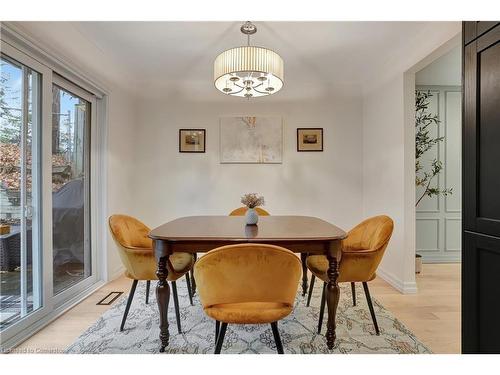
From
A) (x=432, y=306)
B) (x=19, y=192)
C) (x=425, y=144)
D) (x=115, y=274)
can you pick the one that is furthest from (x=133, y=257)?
(x=425, y=144)

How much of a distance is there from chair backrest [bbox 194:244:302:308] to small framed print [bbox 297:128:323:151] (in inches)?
111

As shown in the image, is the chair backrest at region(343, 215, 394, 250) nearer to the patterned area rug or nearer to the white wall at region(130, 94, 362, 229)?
the patterned area rug

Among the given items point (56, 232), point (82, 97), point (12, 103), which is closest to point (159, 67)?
point (82, 97)

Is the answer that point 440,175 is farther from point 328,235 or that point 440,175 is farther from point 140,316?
point 140,316

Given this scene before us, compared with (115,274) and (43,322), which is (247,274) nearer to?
(43,322)

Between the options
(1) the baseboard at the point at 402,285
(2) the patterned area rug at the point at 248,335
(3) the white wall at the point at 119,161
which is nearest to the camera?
(2) the patterned area rug at the point at 248,335

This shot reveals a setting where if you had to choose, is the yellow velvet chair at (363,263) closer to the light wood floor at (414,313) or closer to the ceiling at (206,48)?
the light wood floor at (414,313)

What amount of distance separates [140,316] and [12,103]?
6.25ft

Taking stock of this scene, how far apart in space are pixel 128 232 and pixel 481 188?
2.39 meters

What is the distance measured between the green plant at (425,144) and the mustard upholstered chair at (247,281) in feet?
10.3

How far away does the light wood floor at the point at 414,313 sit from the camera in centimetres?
203

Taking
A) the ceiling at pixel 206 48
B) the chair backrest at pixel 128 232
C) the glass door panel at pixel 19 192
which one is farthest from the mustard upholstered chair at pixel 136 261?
the ceiling at pixel 206 48

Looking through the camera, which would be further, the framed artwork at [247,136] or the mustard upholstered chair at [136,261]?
the framed artwork at [247,136]

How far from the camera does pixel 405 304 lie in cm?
273
